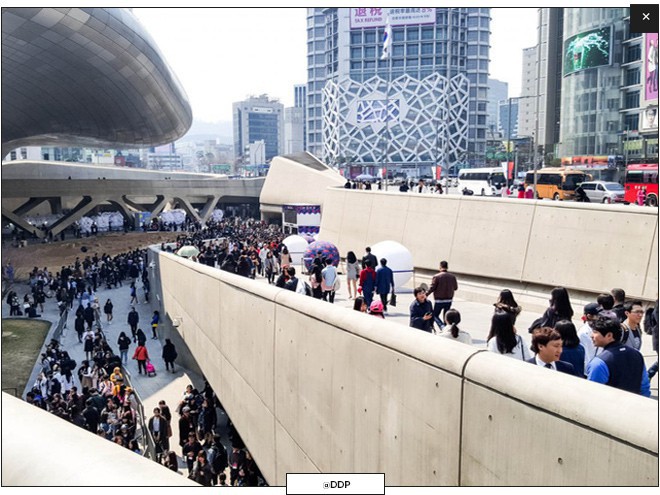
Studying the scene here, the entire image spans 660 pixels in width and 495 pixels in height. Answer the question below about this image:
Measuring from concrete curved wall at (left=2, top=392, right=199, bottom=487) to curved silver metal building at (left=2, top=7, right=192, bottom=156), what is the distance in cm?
1940

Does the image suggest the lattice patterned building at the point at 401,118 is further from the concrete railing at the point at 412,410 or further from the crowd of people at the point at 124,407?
the concrete railing at the point at 412,410

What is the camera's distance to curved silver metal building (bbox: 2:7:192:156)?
25875 mm

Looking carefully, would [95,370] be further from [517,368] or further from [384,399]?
[517,368]

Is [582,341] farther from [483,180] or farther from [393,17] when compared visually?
[393,17]

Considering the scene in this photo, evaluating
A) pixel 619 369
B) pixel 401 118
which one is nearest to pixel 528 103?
pixel 401 118

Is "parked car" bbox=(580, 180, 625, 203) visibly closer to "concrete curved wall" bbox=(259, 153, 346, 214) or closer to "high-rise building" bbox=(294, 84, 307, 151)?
"concrete curved wall" bbox=(259, 153, 346, 214)

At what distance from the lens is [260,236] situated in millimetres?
36031

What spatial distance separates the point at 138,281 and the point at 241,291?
26380 millimetres

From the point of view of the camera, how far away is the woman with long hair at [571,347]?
517 cm

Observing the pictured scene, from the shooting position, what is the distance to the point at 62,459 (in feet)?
12.4

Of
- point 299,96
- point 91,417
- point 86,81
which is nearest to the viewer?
point 91,417

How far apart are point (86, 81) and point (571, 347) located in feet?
110

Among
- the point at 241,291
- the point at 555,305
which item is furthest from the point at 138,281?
the point at 555,305

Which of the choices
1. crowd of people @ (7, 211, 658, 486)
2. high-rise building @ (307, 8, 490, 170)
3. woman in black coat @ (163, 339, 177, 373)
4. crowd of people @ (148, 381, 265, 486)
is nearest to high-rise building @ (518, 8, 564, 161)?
high-rise building @ (307, 8, 490, 170)
